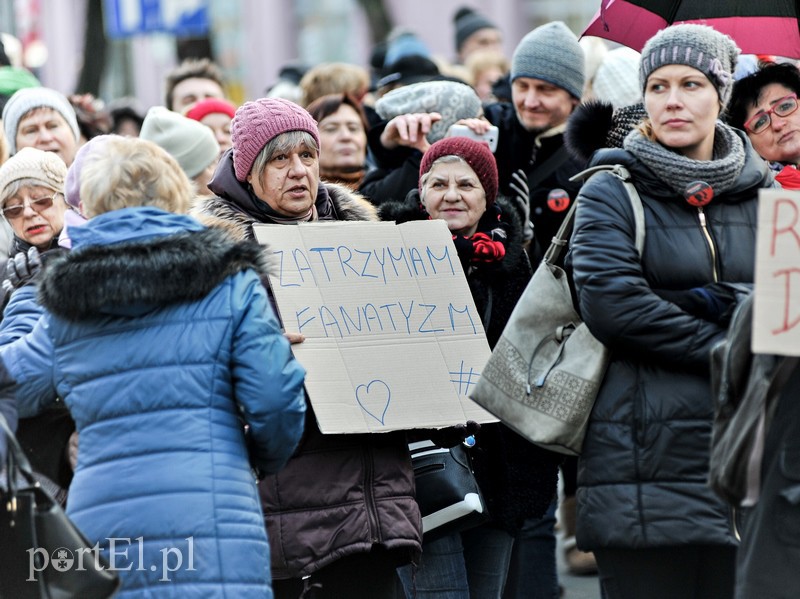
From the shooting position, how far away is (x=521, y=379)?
474 centimetres

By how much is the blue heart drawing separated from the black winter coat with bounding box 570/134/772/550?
640 millimetres

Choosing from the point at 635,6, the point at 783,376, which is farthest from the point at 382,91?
the point at 783,376

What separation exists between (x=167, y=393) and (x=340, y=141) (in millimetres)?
3315

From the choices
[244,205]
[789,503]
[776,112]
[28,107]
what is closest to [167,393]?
[244,205]

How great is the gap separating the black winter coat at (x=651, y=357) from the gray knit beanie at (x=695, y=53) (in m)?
0.34

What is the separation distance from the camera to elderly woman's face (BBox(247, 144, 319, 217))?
5.10 metres

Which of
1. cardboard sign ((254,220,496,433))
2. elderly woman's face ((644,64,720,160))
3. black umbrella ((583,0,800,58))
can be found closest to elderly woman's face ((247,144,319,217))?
cardboard sign ((254,220,496,433))

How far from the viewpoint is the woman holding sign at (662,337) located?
4.45 m

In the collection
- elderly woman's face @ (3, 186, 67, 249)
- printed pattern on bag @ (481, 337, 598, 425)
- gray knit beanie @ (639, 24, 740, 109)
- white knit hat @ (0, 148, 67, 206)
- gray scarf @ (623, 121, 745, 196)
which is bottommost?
printed pattern on bag @ (481, 337, 598, 425)

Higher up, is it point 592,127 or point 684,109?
point 684,109

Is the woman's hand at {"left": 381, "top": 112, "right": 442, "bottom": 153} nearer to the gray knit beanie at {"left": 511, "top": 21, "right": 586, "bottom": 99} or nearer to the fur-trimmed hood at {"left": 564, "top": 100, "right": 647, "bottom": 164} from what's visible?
the gray knit beanie at {"left": 511, "top": 21, "right": 586, "bottom": 99}

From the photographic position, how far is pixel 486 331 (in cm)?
Result: 547

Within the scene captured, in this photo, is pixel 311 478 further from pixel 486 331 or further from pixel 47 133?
pixel 47 133

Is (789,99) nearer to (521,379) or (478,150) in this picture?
(478,150)
